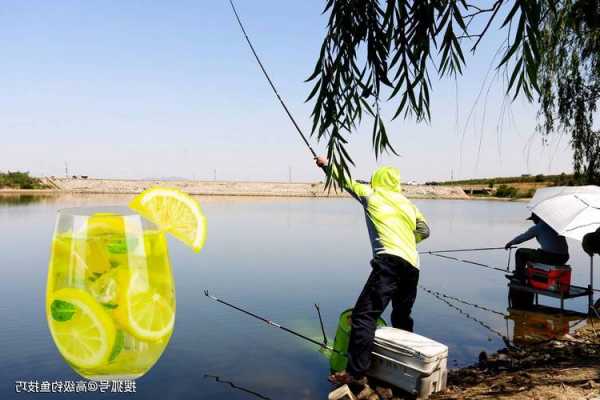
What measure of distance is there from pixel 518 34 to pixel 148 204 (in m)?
2.12

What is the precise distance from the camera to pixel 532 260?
8.23 metres

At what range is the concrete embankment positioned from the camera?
68.0 m

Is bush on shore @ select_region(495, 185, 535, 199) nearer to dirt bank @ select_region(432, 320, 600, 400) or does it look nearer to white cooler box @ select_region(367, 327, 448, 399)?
dirt bank @ select_region(432, 320, 600, 400)

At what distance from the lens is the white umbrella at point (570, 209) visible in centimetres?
703

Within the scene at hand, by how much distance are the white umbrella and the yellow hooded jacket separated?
3496mm

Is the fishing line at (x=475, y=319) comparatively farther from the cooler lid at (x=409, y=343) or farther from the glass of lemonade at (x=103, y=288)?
the glass of lemonade at (x=103, y=288)

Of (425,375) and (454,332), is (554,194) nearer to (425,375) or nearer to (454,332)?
(454,332)

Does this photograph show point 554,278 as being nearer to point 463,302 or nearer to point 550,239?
point 550,239

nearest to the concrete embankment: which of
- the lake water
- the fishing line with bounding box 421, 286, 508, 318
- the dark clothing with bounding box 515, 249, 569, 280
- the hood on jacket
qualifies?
the lake water

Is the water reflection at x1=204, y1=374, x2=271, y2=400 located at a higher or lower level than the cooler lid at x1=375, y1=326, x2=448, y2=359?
lower

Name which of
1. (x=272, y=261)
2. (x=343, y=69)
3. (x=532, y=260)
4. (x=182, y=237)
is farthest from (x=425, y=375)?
(x=272, y=261)

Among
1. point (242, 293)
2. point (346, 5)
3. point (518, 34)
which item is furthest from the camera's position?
point (242, 293)

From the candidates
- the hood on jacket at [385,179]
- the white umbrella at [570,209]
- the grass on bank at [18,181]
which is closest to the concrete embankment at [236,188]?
the grass on bank at [18,181]

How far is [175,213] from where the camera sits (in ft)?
4.74
